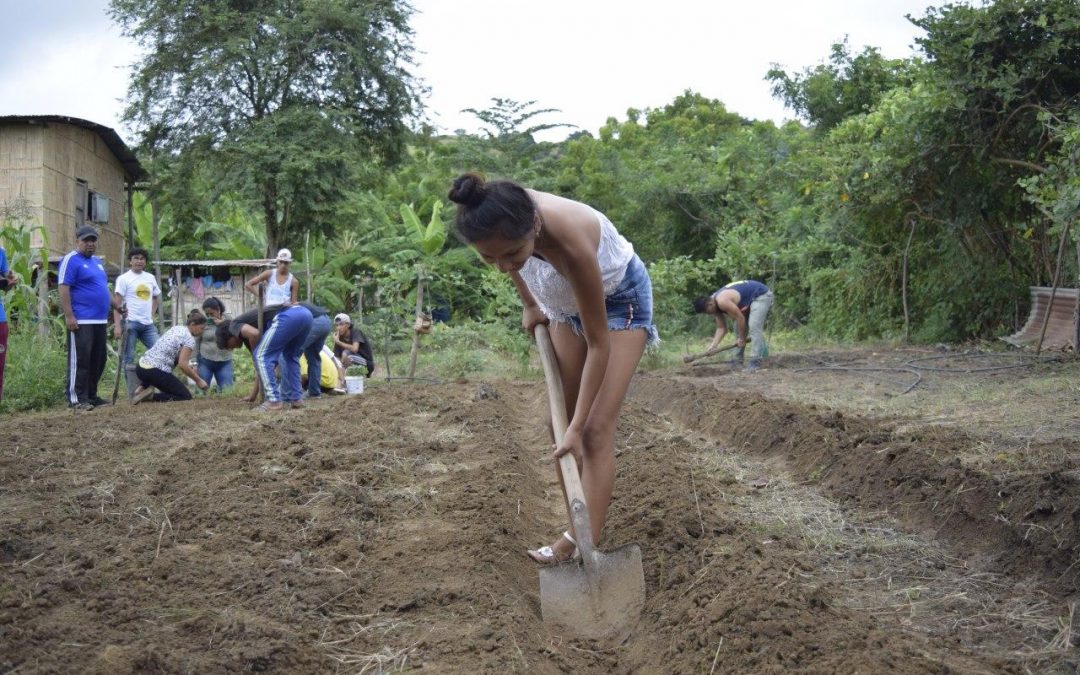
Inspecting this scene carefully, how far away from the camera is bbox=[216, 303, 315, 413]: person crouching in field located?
8.66m

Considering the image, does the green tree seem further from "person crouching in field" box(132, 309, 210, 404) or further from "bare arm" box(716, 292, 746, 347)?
"person crouching in field" box(132, 309, 210, 404)

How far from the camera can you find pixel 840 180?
1282 cm

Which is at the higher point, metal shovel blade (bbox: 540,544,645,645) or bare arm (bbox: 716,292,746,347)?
bare arm (bbox: 716,292,746,347)

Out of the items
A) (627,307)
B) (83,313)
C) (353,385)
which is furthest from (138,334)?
(627,307)

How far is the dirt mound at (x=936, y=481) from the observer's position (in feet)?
12.4

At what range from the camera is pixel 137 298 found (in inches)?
398

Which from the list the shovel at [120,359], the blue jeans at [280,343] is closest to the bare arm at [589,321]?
the blue jeans at [280,343]

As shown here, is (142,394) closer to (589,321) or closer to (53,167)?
(589,321)

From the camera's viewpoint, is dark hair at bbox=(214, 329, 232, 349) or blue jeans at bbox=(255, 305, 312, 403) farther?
dark hair at bbox=(214, 329, 232, 349)

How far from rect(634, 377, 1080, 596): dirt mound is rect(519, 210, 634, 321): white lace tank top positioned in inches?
74.6

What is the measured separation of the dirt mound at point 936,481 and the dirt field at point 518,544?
0.06 ft

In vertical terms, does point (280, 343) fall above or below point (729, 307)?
below

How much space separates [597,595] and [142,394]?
25.4 ft

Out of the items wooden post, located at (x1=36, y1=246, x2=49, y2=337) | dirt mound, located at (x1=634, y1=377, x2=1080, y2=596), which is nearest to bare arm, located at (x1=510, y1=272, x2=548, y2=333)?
dirt mound, located at (x1=634, y1=377, x2=1080, y2=596)
